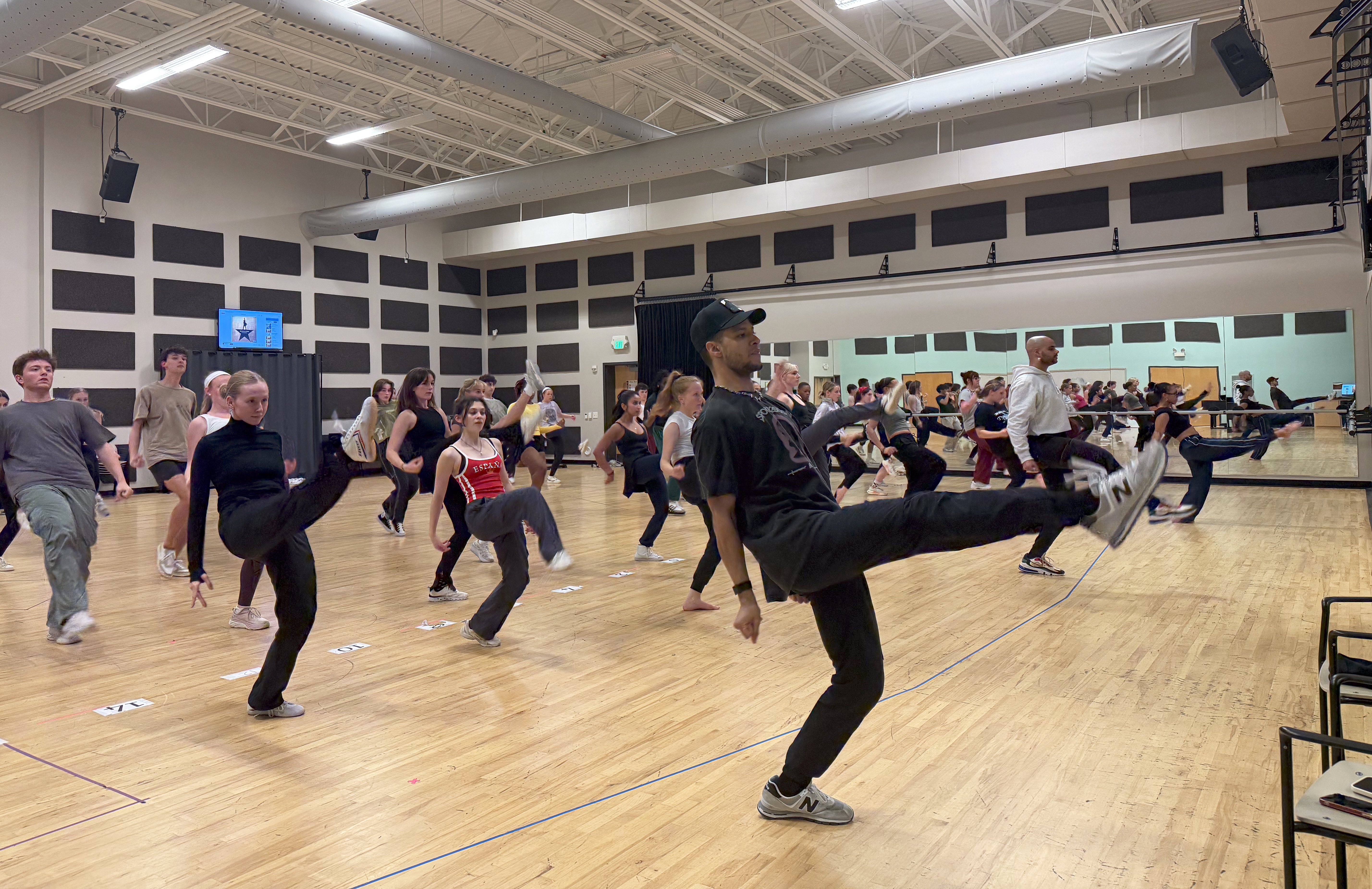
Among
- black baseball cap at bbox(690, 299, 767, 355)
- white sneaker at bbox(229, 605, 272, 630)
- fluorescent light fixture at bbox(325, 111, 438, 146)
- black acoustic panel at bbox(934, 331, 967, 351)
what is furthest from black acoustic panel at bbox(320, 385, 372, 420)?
black baseball cap at bbox(690, 299, 767, 355)

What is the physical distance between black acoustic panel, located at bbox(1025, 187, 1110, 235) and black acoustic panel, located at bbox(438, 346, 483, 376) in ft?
39.4

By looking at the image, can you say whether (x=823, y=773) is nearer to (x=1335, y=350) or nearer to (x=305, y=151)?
(x=1335, y=350)

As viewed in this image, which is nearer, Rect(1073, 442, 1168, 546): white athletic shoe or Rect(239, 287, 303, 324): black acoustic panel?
Rect(1073, 442, 1168, 546): white athletic shoe

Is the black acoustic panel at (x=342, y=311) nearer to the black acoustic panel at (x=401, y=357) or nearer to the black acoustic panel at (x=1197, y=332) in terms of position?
the black acoustic panel at (x=401, y=357)

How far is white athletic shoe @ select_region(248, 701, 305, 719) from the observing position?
12.1 ft

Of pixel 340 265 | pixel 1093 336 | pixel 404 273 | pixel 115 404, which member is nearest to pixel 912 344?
pixel 1093 336

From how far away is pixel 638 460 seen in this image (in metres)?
7.38

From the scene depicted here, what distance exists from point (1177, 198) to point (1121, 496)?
12905 millimetres

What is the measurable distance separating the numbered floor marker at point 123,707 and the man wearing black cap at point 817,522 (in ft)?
9.23

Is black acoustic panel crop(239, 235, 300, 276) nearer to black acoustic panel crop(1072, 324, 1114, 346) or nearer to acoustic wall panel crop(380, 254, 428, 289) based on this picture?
acoustic wall panel crop(380, 254, 428, 289)

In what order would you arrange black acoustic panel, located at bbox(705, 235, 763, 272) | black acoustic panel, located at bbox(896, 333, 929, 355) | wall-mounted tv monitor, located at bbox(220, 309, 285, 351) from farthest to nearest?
black acoustic panel, located at bbox(705, 235, 763, 272) < wall-mounted tv monitor, located at bbox(220, 309, 285, 351) < black acoustic panel, located at bbox(896, 333, 929, 355)

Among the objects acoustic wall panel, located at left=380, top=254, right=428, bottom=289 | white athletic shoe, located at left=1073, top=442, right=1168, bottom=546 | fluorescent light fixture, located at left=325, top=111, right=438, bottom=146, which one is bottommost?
white athletic shoe, located at left=1073, top=442, right=1168, bottom=546

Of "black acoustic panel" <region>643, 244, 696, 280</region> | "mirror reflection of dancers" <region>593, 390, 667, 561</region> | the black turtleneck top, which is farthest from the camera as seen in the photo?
"black acoustic panel" <region>643, 244, 696, 280</region>

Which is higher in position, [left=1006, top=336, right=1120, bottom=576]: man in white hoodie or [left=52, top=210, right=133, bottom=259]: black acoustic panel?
[left=52, top=210, right=133, bottom=259]: black acoustic panel
